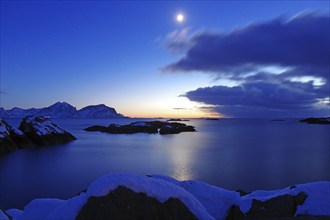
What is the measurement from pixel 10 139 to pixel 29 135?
19.0 feet

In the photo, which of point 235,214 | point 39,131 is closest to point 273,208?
point 235,214

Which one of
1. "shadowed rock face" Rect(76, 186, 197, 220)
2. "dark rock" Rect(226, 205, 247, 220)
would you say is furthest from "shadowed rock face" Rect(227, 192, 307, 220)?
"shadowed rock face" Rect(76, 186, 197, 220)

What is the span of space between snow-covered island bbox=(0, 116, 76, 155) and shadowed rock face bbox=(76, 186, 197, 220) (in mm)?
41157

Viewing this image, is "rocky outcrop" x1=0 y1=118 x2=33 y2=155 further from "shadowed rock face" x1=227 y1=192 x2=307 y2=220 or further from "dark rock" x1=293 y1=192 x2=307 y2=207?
"dark rock" x1=293 y1=192 x2=307 y2=207

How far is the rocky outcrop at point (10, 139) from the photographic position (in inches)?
1671

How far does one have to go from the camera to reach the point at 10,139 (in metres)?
45.2

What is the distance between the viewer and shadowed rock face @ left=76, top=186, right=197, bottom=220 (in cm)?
615

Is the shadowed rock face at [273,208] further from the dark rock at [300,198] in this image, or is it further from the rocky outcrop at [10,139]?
the rocky outcrop at [10,139]

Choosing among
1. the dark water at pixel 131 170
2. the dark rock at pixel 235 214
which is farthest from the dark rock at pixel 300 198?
the dark water at pixel 131 170

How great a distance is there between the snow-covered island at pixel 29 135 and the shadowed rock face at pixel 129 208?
1620 inches

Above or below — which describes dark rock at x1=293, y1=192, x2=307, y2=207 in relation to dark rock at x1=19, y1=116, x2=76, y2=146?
below

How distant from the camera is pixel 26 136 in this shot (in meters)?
50.3

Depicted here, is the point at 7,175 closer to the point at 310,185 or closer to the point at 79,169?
the point at 79,169

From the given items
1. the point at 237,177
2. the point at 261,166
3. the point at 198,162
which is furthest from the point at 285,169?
the point at 198,162
